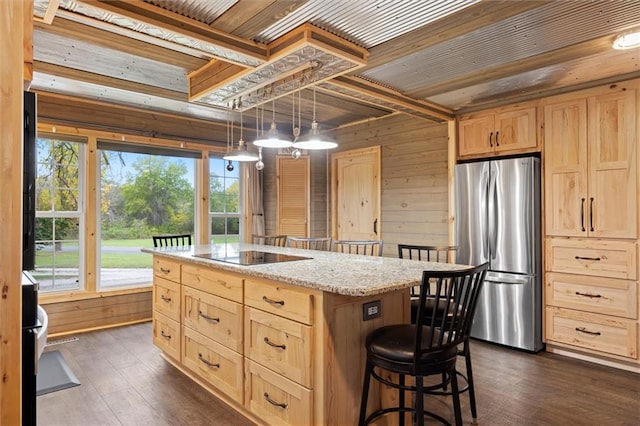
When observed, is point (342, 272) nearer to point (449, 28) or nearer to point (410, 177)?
point (449, 28)

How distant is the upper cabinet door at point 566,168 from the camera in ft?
11.1

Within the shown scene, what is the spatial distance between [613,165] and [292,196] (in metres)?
3.78

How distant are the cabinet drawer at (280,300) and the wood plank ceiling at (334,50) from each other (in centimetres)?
148

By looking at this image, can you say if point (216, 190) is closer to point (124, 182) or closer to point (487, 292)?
point (124, 182)

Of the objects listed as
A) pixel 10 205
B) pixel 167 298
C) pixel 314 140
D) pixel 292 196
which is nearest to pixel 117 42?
pixel 314 140

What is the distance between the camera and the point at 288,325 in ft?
6.57

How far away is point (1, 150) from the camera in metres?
1.04

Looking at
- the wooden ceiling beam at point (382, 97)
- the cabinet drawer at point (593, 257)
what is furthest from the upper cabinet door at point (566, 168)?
the wooden ceiling beam at point (382, 97)

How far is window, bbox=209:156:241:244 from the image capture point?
5.40 m

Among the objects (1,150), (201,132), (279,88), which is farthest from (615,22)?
(201,132)

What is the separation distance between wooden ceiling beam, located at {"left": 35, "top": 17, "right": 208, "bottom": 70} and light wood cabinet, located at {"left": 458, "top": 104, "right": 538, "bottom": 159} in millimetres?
2785

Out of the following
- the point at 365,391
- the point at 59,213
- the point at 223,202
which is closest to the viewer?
the point at 365,391

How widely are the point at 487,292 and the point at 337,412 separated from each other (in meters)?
2.49

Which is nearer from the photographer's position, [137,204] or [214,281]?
[214,281]
